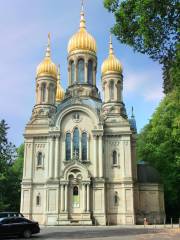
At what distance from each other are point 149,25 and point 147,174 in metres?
27.5

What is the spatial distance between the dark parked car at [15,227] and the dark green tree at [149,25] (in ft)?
40.2

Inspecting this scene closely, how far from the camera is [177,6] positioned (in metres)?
16.2

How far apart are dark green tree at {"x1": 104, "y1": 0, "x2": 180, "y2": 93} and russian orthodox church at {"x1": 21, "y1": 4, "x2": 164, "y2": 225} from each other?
22.7 meters

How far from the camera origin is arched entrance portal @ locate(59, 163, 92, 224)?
38.0 metres

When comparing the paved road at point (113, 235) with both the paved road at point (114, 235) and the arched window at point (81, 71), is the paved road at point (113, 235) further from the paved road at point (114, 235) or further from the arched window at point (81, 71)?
the arched window at point (81, 71)

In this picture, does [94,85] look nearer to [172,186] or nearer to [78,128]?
[78,128]

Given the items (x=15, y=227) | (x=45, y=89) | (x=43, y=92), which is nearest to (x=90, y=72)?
(x=45, y=89)

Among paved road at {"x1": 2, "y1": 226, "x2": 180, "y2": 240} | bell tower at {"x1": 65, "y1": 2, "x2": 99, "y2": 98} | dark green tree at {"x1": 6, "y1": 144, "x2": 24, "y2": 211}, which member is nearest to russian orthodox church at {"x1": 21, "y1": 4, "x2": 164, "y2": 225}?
bell tower at {"x1": 65, "y1": 2, "x2": 99, "y2": 98}

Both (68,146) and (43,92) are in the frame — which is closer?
(68,146)

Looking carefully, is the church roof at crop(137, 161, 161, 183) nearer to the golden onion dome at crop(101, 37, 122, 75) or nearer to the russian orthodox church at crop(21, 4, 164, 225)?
the russian orthodox church at crop(21, 4, 164, 225)

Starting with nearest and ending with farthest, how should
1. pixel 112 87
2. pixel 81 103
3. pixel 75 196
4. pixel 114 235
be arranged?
pixel 114 235 < pixel 75 196 < pixel 81 103 < pixel 112 87

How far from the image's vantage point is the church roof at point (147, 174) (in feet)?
137

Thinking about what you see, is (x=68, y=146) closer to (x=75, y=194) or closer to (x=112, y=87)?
(x=75, y=194)

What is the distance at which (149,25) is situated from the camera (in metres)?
17.0
